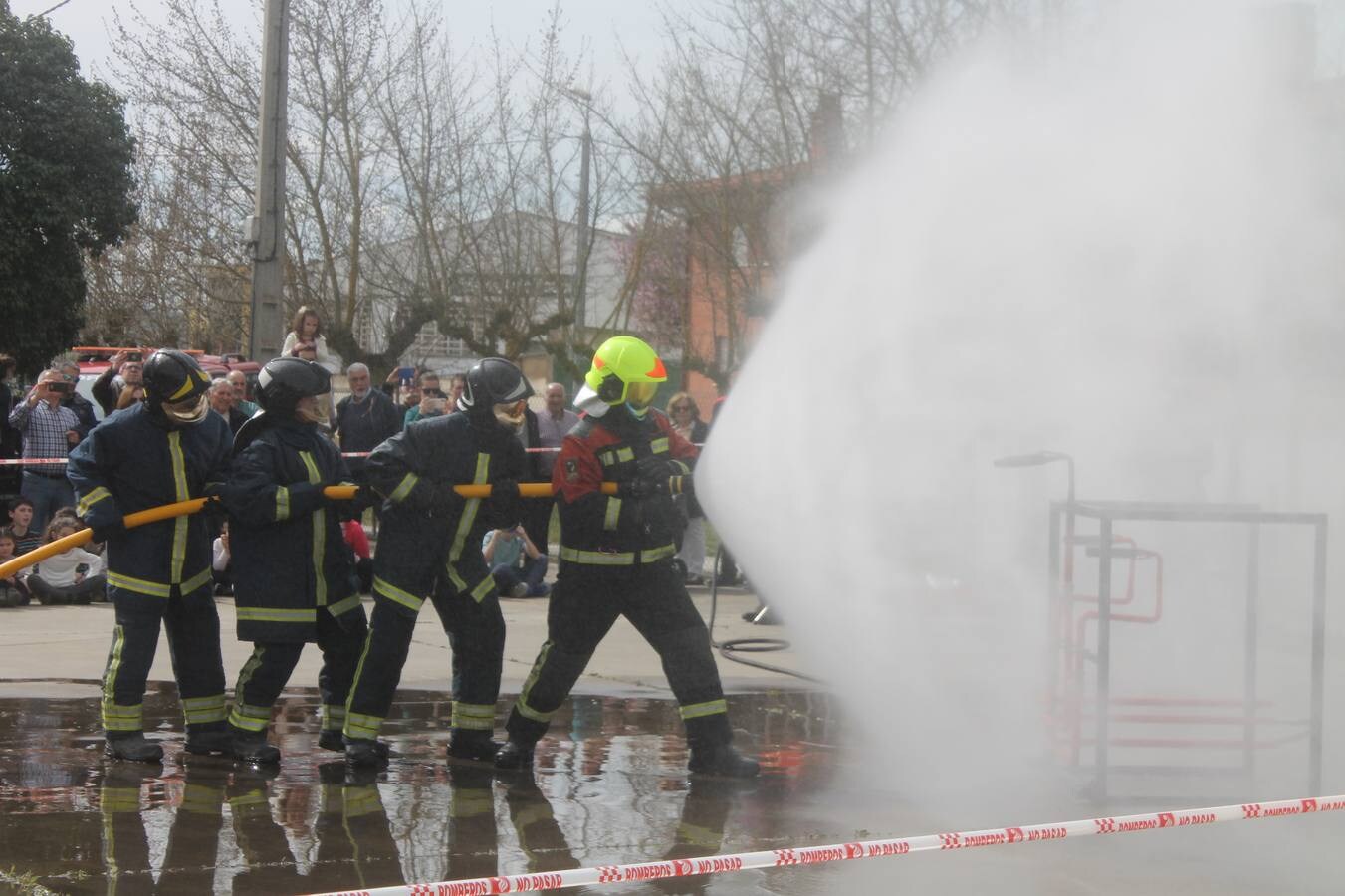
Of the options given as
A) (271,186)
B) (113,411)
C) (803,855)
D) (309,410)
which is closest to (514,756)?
(309,410)

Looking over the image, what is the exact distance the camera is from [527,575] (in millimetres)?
12148

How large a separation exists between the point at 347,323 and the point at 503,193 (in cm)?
275

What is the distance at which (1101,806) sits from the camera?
548 cm

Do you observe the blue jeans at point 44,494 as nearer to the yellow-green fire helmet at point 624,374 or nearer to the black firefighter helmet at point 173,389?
the black firefighter helmet at point 173,389

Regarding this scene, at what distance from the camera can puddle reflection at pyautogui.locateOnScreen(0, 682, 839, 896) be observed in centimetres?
450

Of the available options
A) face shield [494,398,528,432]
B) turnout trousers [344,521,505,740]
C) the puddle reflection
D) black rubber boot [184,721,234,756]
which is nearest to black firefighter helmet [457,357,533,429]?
face shield [494,398,528,432]

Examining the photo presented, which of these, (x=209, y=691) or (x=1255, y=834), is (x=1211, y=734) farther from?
(x=209, y=691)

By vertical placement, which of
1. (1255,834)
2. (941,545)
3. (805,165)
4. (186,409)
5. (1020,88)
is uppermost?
(805,165)

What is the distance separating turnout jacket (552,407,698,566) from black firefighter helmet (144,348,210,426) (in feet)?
4.51

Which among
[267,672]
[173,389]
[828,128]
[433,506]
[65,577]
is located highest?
[828,128]

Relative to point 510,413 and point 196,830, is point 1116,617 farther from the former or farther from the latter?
point 196,830

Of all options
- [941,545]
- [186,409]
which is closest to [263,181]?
[186,409]

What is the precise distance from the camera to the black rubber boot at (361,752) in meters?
5.79

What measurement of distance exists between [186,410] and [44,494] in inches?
244
